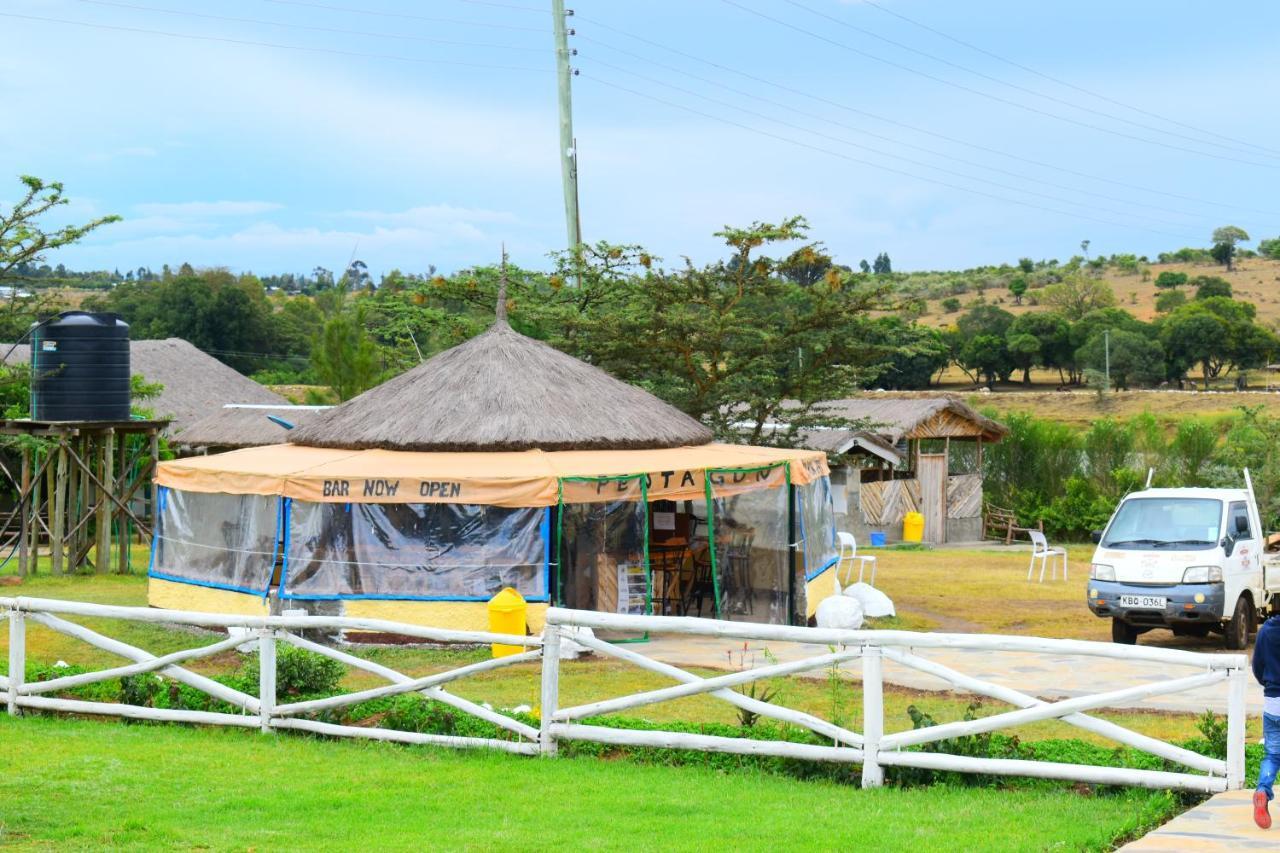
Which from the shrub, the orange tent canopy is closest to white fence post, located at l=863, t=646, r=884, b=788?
the shrub

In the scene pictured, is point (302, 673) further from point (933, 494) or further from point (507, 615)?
point (933, 494)

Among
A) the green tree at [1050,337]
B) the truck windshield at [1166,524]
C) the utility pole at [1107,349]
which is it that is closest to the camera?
the truck windshield at [1166,524]

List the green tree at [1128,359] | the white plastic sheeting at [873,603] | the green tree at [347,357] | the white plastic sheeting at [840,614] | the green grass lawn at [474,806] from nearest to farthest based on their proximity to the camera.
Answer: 1. the green grass lawn at [474,806]
2. the white plastic sheeting at [840,614]
3. the white plastic sheeting at [873,603]
4. the green tree at [347,357]
5. the green tree at [1128,359]

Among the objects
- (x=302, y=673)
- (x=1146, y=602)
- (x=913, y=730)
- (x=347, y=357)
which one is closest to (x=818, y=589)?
(x=1146, y=602)

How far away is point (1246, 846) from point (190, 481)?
45.4 feet

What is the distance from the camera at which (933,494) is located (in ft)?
115

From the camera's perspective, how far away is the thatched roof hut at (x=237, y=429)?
3537cm

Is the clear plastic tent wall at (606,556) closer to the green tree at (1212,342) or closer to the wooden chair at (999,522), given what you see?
the wooden chair at (999,522)

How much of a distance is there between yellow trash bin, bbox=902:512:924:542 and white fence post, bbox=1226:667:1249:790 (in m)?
26.4

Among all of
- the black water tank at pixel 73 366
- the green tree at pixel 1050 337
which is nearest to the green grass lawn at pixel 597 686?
the black water tank at pixel 73 366

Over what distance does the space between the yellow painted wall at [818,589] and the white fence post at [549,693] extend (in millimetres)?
9201

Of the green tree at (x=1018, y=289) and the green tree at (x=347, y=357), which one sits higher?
the green tree at (x=1018, y=289)

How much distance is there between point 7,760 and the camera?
29.4 feet

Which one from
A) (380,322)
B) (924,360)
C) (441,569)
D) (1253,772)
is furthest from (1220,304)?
(1253,772)
